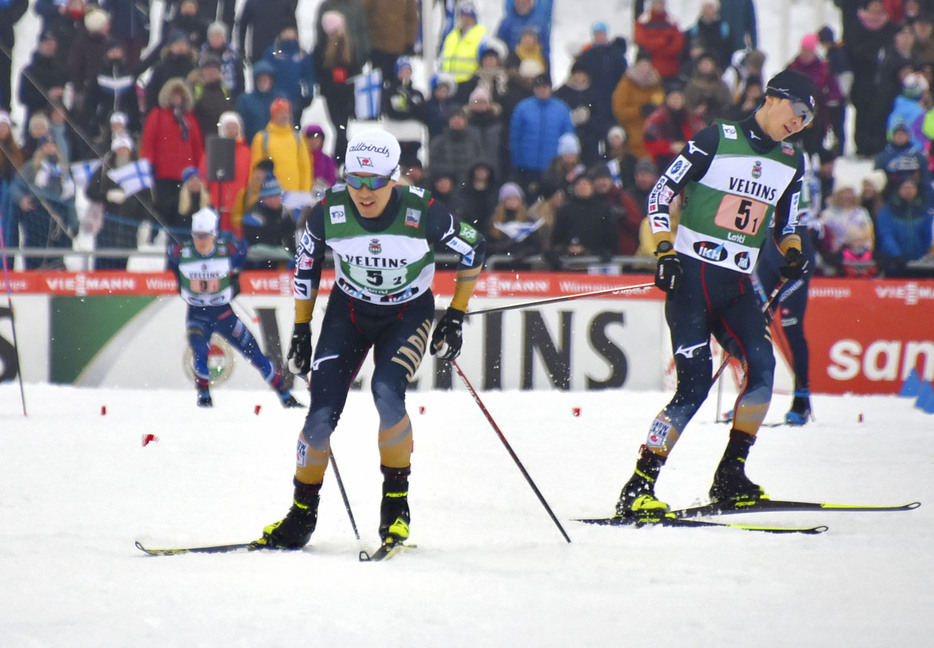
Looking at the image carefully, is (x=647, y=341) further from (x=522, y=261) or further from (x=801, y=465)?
(x=801, y=465)

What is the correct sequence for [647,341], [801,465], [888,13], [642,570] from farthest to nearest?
[888,13], [647,341], [801,465], [642,570]

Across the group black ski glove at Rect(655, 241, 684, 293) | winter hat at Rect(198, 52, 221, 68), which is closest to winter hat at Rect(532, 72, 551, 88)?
winter hat at Rect(198, 52, 221, 68)

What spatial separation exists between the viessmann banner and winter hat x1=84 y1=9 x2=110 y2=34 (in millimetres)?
2899

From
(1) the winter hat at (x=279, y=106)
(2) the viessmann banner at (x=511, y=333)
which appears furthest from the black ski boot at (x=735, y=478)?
(1) the winter hat at (x=279, y=106)

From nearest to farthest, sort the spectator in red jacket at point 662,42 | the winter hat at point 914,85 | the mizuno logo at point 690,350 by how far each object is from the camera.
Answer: the mizuno logo at point 690,350 → the winter hat at point 914,85 → the spectator in red jacket at point 662,42

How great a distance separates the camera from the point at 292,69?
42.2 ft

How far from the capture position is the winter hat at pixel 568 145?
12320 millimetres

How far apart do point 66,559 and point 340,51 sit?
906cm

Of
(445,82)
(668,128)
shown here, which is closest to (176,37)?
(445,82)

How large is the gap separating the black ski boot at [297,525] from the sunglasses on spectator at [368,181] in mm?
1294

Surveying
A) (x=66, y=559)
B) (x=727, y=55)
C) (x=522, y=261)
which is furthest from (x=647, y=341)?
(x=66, y=559)

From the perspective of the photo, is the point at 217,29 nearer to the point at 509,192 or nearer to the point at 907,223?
the point at 509,192

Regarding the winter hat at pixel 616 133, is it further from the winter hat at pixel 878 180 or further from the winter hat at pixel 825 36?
the winter hat at pixel 825 36

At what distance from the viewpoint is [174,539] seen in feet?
17.2
